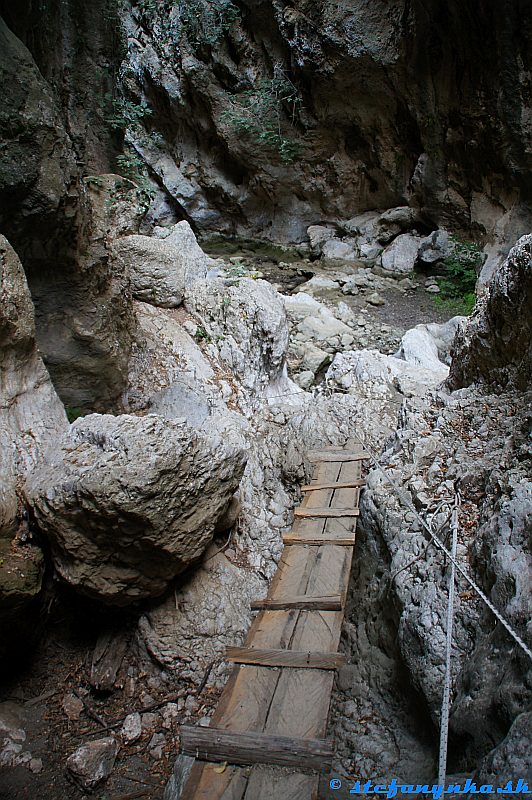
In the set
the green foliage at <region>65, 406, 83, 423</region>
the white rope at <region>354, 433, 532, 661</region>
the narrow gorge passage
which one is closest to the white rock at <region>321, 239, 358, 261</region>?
the narrow gorge passage

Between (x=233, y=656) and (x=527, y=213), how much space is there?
35.1ft

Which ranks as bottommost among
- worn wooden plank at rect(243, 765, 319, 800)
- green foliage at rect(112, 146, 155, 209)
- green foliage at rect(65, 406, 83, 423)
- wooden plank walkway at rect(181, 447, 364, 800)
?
worn wooden plank at rect(243, 765, 319, 800)

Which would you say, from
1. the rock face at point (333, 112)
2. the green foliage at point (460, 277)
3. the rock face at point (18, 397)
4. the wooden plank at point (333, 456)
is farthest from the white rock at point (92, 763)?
the green foliage at point (460, 277)

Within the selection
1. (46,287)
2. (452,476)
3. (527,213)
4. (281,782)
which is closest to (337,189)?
(527,213)

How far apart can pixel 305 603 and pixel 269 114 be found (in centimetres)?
1252

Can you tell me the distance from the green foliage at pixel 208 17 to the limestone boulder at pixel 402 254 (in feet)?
20.9

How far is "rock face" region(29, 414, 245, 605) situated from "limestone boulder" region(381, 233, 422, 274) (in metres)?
9.76

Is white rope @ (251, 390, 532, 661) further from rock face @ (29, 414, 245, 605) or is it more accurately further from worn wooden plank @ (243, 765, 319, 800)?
rock face @ (29, 414, 245, 605)

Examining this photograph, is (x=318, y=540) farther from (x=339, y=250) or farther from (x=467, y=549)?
(x=339, y=250)

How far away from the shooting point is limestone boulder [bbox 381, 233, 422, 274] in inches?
471

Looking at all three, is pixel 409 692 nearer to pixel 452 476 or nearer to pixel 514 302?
pixel 452 476

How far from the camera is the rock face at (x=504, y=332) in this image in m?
3.42

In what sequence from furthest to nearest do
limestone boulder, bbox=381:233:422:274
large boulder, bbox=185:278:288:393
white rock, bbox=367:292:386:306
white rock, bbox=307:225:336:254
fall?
white rock, bbox=307:225:336:254, limestone boulder, bbox=381:233:422:274, white rock, bbox=367:292:386:306, large boulder, bbox=185:278:288:393

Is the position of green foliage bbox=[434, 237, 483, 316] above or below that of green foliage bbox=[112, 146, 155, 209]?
below
